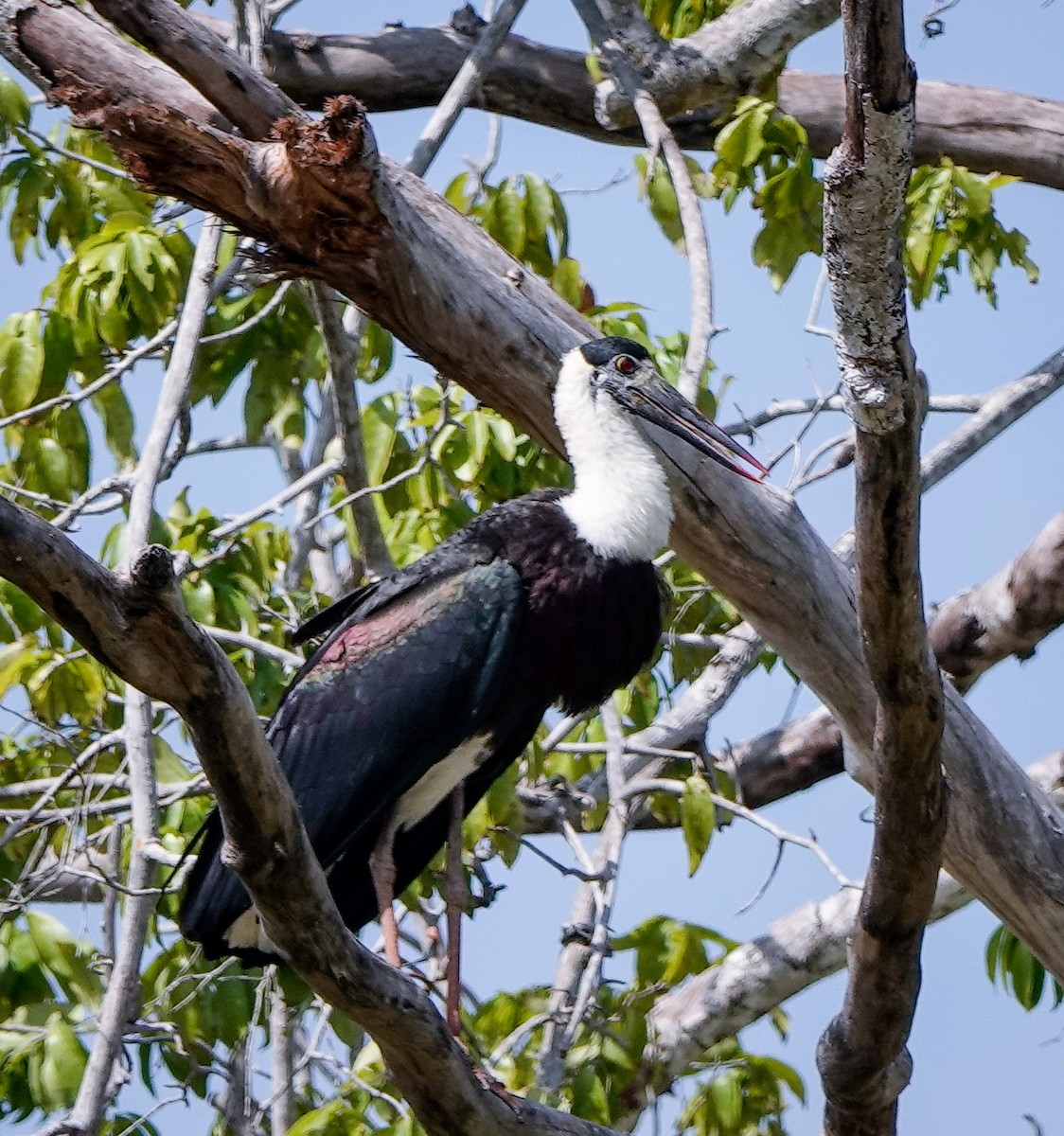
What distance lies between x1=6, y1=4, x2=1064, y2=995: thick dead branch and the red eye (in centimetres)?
37

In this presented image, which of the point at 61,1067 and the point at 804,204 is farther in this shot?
the point at 804,204

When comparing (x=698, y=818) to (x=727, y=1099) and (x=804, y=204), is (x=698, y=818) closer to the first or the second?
(x=727, y=1099)

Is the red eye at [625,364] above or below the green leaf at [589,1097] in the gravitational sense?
above

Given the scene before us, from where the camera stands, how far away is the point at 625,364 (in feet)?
14.3

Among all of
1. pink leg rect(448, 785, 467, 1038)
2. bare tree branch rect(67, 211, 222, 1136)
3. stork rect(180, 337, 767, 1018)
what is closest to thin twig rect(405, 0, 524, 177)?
bare tree branch rect(67, 211, 222, 1136)

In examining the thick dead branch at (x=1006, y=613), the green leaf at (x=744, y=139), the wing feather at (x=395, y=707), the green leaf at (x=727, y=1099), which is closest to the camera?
the wing feather at (x=395, y=707)

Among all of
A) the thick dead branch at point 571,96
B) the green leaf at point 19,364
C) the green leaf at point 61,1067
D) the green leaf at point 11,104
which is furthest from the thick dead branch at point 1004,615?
the green leaf at point 11,104

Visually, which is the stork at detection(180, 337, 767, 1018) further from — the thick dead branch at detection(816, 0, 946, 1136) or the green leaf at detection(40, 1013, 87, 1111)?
the thick dead branch at detection(816, 0, 946, 1136)

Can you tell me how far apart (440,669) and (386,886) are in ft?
1.88

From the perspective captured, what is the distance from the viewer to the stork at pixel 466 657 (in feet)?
12.8

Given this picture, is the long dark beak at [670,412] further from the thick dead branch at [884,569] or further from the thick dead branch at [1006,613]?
the thick dead branch at [884,569]

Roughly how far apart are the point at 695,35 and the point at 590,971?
113 inches

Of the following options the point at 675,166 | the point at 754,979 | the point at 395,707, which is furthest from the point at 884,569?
the point at 754,979


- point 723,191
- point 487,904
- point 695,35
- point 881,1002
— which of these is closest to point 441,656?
point 487,904
